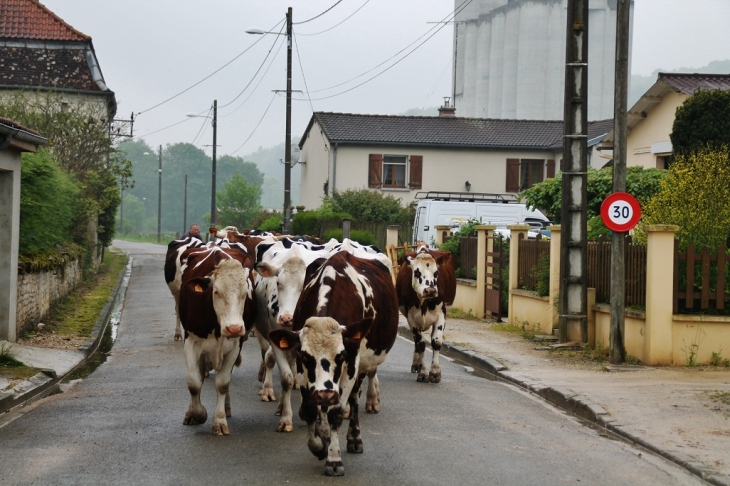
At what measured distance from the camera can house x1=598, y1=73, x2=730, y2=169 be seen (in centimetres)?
2725

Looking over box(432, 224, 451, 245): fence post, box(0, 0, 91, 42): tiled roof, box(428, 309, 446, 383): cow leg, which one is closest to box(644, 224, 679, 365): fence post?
box(428, 309, 446, 383): cow leg

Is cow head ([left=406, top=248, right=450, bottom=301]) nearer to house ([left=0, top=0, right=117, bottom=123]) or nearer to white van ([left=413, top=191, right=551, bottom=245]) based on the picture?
white van ([left=413, top=191, right=551, bottom=245])

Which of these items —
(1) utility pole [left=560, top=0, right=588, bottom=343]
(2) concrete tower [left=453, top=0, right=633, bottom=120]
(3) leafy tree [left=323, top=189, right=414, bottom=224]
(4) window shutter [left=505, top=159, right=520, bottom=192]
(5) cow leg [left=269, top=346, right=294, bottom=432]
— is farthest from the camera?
(2) concrete tower [left=453, top=0, right=633, bottom=120]

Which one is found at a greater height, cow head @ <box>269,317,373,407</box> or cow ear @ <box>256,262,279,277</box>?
cow ear @ <box>256,262,279,277</box>

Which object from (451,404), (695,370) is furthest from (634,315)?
(451,404)

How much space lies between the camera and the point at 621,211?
14781 millimetres

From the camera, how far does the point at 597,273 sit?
17281 mm

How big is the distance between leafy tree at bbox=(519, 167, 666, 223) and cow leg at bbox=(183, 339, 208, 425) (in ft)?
51.7

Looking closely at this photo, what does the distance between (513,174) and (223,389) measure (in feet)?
132

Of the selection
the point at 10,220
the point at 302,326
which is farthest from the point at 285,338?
the point at 10,220

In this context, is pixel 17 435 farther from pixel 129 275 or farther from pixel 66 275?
pixel 129 275

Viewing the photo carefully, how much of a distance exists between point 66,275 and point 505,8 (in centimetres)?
4919

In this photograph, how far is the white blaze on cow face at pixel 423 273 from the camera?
1355 cm

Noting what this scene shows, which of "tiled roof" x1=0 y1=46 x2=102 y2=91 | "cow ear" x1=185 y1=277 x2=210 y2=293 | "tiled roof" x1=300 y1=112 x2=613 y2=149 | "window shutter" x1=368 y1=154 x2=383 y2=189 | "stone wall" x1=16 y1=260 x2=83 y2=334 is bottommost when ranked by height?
"stone wall" x1=16 y1=260 x2=83 y2=334
